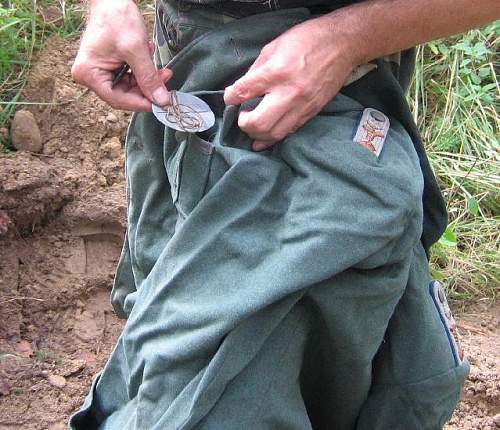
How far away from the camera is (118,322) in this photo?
2.23 meters

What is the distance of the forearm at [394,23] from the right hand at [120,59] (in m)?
0.28

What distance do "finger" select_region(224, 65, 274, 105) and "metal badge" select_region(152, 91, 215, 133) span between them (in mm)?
64

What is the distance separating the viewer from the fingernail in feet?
4.38

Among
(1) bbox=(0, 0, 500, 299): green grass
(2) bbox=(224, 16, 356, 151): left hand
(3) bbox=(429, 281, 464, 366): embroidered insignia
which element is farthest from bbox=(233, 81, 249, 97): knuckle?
(1) bbox=(0, 0, 500, 299): green grass

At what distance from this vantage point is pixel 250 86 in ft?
4.10

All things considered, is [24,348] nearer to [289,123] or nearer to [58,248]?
[58,248]

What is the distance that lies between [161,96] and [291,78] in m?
0.21

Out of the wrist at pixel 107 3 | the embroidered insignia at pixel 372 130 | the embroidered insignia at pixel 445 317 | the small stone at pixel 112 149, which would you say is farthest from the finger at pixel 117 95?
the small stone at pixel 112 149

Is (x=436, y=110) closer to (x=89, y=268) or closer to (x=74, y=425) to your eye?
(x=89, y=268)

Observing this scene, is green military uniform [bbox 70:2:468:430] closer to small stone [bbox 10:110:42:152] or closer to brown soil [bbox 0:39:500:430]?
brown soil [bbox 0:39:500:430]

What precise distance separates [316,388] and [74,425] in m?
0.42

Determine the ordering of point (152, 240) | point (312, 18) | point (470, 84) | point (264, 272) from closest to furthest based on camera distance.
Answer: point (264, 272) < point (312, 18) < point (152, 240) < point (470, 84)

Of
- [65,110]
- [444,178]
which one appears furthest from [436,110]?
[65,110]

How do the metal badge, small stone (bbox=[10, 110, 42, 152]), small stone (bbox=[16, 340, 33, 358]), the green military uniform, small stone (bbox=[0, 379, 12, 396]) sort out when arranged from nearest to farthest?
the green military uniform, the metal badge, small stone (bbox=[0, 379, 12, 396]), small stone (bbox=[16, 340, 33, 358]), small stone (bbox=[10, 110, 42, 152])
